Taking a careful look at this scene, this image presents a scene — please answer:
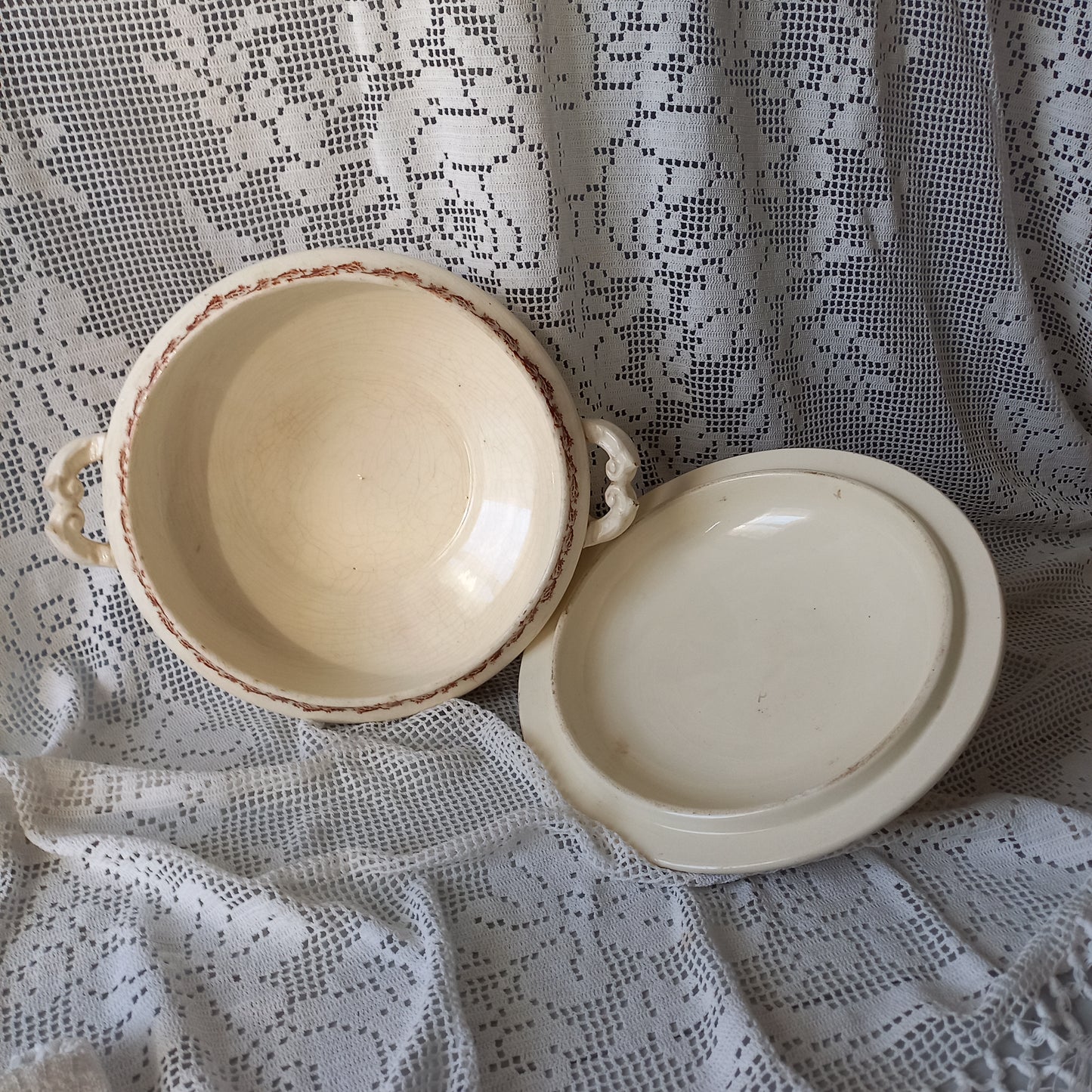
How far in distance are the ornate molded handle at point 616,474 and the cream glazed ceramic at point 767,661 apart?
0.06m

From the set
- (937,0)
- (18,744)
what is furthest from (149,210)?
(937,0)

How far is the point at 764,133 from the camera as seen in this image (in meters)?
1.01

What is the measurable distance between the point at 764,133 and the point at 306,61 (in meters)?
0.47

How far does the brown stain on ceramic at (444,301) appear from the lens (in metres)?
0.95

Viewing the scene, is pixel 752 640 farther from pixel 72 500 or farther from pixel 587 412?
pixel 72 500

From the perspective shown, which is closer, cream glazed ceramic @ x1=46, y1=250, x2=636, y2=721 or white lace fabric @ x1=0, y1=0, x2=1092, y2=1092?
white lace fabric @ x1=0, y1=0, x2=1092, y2=1092

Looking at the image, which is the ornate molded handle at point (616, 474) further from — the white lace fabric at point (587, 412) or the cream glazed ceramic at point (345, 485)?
the white lace fabric at point (587, 412)

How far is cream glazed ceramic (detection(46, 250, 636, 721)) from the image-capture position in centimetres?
97

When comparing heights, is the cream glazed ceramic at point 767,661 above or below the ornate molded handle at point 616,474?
below

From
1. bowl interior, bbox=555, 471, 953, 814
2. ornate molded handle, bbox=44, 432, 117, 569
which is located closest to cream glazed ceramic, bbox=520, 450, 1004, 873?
bowl interior, bbox=555, 471, 953, 814

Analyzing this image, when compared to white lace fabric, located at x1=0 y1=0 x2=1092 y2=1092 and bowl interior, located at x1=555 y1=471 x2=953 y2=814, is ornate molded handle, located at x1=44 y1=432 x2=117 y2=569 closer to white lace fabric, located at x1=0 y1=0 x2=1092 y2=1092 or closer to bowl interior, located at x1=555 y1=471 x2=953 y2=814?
white lace fabric, located at x1=0 y1=0 x2=1092 y2=1092

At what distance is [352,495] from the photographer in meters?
1.07

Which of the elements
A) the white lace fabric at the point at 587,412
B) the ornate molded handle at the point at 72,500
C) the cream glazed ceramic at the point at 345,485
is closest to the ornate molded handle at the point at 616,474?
the cream glazed ceramic at the point at 345,485

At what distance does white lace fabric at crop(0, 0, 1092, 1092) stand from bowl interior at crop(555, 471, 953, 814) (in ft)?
0.31
